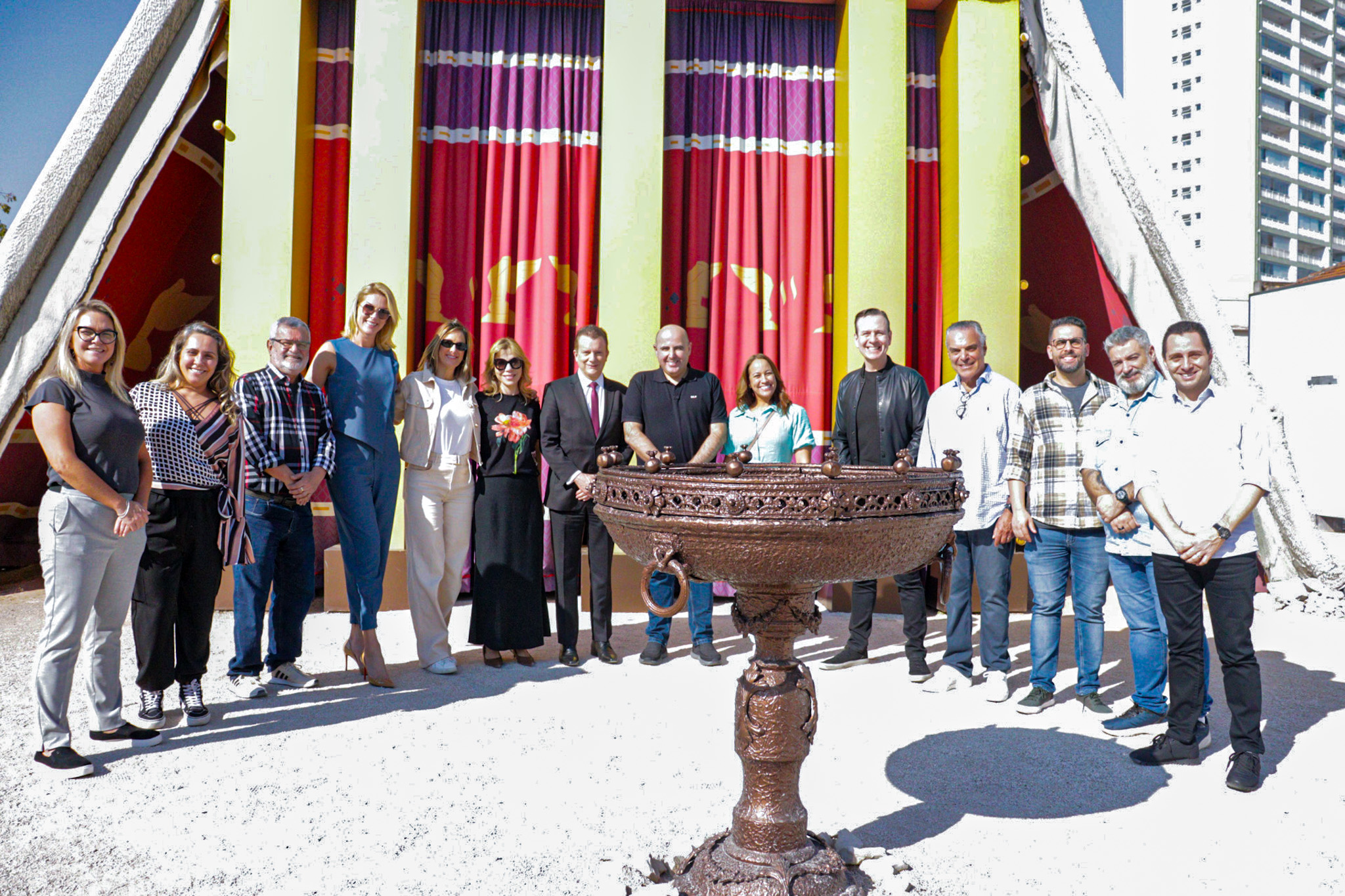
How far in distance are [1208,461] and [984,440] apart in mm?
1037

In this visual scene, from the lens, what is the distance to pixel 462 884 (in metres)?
2.01

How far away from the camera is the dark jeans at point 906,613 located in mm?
3875

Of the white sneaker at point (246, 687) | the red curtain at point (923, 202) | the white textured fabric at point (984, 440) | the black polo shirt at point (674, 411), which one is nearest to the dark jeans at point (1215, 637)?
the white textured fabric at point (984, 440)

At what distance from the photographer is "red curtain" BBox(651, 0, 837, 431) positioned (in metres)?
5.84

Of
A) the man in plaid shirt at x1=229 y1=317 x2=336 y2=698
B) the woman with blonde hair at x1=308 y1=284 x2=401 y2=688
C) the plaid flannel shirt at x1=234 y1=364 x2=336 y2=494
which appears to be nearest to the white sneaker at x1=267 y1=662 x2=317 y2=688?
the man in plaid shirt at x1=229 y1=317 x2=336 y2=698

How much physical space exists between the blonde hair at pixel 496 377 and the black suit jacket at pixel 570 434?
115mm

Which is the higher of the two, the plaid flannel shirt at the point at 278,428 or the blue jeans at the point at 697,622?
the plaid flannel shirt at the point at 278,428

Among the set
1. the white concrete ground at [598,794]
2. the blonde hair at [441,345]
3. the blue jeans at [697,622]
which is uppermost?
the blonde hair at [441,345]

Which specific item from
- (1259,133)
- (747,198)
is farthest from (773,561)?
(1259,133)

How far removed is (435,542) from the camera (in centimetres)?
386

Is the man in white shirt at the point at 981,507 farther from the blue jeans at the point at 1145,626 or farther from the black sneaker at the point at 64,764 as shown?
the black sneaker at the point at 64,764

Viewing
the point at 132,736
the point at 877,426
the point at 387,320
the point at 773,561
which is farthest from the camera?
the point at 877,426

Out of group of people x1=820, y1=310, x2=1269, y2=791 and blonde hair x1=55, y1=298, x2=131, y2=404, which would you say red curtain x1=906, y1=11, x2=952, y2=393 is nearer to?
group of people x1=820, y1=310, x2=1269, y2=791

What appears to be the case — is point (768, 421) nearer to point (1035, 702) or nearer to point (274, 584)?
point (1035, 702)
